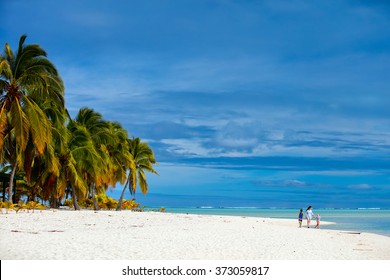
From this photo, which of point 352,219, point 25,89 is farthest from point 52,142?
point 352,219

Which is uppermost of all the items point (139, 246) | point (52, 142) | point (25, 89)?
point (25, 89)

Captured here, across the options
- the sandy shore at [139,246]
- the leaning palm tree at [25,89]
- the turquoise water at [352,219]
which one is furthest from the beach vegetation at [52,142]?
the turquoise water at [352,219]

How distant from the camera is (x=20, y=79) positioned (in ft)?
80.3

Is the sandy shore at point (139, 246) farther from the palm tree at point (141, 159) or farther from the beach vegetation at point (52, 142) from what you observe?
the palm tree at point (141, 159)

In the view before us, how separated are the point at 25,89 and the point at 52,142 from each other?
18.2 feet

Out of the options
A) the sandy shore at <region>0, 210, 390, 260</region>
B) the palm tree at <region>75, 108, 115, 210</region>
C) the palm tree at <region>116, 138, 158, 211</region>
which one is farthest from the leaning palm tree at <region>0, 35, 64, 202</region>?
the palm tree at <region>116, 138, 158, 211</region>

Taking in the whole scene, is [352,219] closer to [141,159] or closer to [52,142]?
[141,159]

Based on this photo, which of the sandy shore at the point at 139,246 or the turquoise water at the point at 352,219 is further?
the turquoise water at the point at 352,219

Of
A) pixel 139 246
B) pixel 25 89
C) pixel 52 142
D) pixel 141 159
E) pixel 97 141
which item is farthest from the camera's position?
pixel 141 159

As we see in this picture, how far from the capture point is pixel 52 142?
30.2 metres

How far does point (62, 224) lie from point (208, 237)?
242 inches

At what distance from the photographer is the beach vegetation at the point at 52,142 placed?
24.1 meters

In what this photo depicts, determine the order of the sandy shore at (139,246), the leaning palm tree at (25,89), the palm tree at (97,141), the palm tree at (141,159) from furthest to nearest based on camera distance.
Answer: the palm tree at (141,159)
the palm tree at (97,141)
the leaning palm tree at (25,89)
the sandy shore at (139,246)

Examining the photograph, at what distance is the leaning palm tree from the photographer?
76.6 feet
